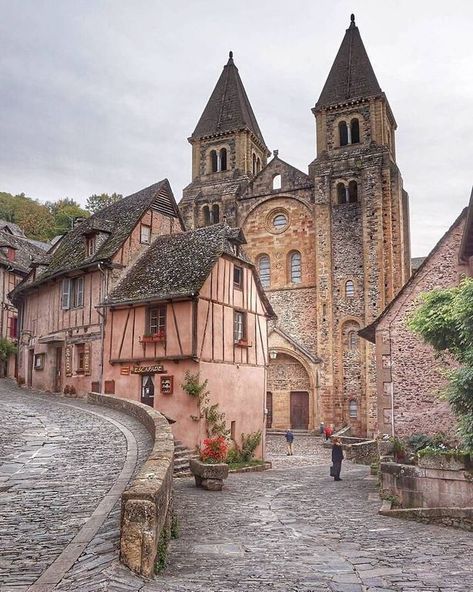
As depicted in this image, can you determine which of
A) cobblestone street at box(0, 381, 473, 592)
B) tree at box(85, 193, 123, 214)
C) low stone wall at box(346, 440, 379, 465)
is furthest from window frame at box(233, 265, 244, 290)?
tree at box(85, 193, 123, 214)

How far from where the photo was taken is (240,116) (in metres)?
44.8

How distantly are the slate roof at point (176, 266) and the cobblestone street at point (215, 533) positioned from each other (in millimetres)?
6533

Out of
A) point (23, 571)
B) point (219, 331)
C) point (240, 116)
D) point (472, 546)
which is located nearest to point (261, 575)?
point (23, 571)

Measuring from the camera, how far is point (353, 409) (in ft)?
116

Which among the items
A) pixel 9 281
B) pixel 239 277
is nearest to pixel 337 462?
pixel 239 277

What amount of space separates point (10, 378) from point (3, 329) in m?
3.22

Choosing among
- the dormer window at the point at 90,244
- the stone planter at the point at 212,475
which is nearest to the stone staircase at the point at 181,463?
the stone planter at the point at 212,475

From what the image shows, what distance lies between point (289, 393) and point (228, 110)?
22.2 metres

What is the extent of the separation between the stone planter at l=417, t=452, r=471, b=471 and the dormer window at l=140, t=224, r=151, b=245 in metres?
16.3

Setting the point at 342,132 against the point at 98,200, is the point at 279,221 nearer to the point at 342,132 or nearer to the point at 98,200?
the point at 342,132

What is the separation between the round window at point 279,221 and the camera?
40250 mm

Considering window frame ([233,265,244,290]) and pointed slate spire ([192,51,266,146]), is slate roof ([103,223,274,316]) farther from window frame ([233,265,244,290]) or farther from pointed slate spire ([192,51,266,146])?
pointed slate spire ([192,51,266,146])

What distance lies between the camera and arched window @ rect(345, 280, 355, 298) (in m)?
36.4

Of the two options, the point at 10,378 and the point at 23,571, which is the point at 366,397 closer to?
→ the point at 10,378
